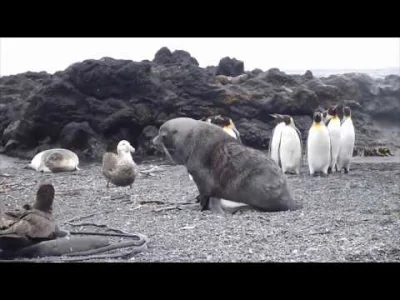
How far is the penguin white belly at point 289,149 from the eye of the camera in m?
7.11

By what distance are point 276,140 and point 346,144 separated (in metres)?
0.83

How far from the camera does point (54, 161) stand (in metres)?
4.31

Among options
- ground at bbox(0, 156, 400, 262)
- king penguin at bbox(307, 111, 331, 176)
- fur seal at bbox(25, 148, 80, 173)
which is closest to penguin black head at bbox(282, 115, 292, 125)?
king penguin at bbox(307, 111, 331, 176)

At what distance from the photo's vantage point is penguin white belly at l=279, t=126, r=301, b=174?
711 cm

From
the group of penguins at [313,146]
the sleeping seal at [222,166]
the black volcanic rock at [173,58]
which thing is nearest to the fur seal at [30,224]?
the black volcanic rock at [173,58]

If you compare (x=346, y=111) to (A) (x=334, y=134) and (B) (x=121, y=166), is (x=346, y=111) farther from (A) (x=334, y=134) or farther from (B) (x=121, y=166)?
(B) (x=121, y=166)

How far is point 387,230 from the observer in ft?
11.3

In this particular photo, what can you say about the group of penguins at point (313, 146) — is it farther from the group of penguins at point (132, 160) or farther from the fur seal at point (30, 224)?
the fur seal at point (30, 224)

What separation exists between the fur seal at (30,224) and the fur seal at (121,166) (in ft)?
3.97

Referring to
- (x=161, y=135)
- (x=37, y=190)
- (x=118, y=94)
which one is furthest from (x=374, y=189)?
(x=37, y=190)

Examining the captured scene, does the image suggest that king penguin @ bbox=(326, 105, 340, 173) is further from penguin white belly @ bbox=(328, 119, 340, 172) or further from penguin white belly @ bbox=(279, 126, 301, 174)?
penguin white belly @ bbox=(279, 126, 301, 174)

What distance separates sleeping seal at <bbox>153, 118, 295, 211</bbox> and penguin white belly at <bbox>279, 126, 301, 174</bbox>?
2.26 metres
